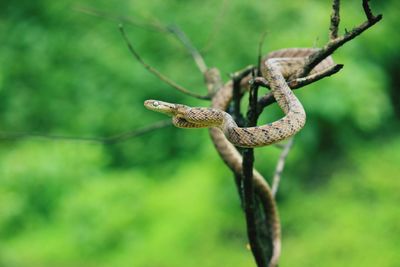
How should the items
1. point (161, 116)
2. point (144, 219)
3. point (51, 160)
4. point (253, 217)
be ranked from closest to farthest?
point (253, 217)
point (144, 219)
point (51, 160)
point (161, 116)

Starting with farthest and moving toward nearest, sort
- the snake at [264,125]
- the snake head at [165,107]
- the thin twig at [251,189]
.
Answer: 1. the snake head at [165,107]
2. the snake at [264,125]
3. the thin twig at [251,189]

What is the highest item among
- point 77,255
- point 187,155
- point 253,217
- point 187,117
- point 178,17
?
point 187,117

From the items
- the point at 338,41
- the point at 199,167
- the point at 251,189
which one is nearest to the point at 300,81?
the point at 338,41

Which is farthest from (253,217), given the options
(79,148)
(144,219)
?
(79,148)

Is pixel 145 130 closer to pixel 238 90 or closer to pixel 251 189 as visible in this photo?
pixel 238 90

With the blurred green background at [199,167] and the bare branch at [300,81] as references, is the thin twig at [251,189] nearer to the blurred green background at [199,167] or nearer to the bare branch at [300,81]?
the bare branch at [300,81]

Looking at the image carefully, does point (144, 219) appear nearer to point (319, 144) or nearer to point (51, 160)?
point (51, 160)

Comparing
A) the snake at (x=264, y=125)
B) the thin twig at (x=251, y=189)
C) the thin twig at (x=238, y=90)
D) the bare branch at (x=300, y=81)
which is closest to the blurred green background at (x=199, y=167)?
the snake at (x=264, y=125)
